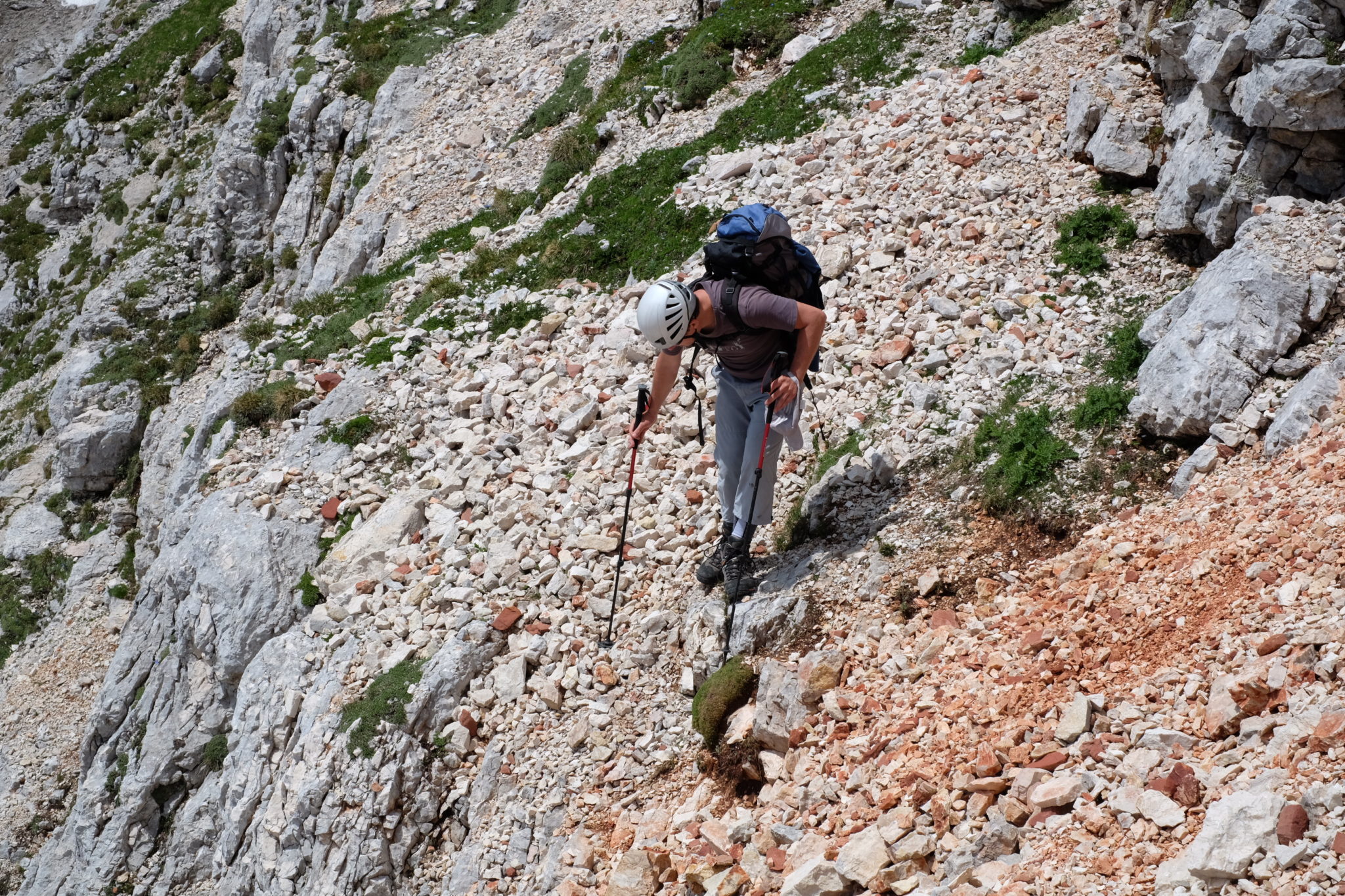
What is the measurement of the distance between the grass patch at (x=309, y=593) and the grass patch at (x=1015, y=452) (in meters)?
8.96

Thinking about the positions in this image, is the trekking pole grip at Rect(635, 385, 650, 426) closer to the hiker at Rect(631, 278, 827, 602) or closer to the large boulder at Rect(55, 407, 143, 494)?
the hiker at Rect(631, 278, 827, 602)

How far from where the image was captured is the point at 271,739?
38.2 ft

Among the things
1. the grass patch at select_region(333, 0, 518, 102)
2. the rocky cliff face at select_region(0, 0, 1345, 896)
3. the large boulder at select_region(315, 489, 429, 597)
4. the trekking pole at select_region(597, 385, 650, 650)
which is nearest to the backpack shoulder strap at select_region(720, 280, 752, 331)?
the trekking pole at select_region(597, 385, 650, 650)

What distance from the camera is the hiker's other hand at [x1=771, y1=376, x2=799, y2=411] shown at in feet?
28.0

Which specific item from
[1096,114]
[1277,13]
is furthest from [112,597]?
[1277,13]

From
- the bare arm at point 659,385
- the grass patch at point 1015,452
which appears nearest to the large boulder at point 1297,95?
the grass patch at point 1015,452

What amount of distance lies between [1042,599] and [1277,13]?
23.1 feet

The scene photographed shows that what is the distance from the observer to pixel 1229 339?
28.4 ft

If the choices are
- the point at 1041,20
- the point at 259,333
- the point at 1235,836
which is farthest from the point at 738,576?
the point at 259,333

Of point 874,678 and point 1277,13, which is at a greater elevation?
point 1277,13

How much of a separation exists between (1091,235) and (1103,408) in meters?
3.34

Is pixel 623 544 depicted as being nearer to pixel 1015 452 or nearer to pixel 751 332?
pixel 751 332

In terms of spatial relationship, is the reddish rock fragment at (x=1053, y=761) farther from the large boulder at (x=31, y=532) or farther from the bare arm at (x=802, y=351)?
the large boulder at (x=31, y=532)

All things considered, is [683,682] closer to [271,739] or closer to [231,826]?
[271,739]
